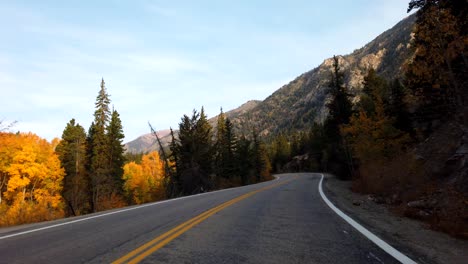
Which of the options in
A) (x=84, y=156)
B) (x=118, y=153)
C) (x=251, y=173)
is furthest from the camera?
(x=251, y=173)

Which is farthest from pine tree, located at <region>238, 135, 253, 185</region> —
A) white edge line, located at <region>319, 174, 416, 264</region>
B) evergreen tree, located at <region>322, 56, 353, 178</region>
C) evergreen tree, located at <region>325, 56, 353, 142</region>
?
white edge line, located at <region>319, 174, 416, 264</region>

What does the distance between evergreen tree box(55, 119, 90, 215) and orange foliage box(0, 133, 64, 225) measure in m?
1.35

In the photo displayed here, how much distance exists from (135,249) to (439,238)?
5.48 m

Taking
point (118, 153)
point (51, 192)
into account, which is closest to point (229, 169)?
point (118, 153)

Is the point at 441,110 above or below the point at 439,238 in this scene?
above

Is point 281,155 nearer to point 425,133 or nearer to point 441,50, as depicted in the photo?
point 425,133

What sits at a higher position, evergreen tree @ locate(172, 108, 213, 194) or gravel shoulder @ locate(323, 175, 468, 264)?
evergreen tree @ locate(172, 108, 213, 194)

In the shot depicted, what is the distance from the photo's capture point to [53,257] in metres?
4.99

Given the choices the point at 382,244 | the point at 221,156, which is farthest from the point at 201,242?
the point at 221,156

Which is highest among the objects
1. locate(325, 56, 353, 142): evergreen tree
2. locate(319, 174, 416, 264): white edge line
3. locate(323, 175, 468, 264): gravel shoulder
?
locate(325, 56, 353, 142): evergreen tree

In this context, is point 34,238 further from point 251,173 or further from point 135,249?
point 251,173

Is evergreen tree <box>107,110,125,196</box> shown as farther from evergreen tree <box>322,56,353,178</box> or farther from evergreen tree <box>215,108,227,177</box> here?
evergreen tree <box>322,56,353,178</box>

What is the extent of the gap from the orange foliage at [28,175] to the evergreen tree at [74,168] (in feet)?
4.44

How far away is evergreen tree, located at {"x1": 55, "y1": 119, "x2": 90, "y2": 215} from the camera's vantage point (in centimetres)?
3816
